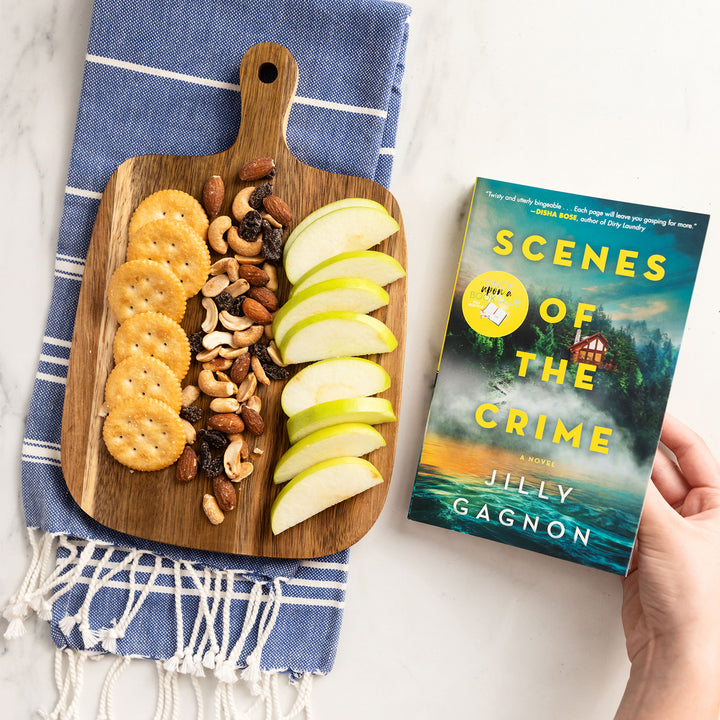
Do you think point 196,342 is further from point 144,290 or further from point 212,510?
point 212,510

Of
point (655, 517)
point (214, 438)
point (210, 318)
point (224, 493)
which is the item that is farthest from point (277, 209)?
point (655, 517)

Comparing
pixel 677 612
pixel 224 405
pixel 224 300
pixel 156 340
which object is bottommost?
pixel 677 612

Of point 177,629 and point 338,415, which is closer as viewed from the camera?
point 338,415

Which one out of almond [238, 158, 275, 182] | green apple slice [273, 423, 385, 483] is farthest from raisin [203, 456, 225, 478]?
almond [238, 158, 275, 182]

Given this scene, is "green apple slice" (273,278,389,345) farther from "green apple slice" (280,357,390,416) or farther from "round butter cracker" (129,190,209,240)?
"round butter cracker" (129,190,209,240)

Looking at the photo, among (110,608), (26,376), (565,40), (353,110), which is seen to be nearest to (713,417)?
(565,40)

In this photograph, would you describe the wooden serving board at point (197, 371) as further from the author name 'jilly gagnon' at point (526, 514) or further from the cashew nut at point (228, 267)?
the author name 'jilly gagnon' at point (526, 514)
